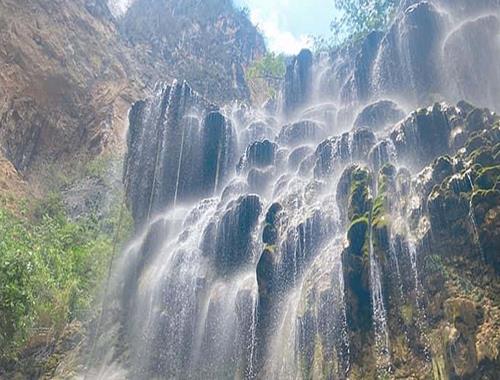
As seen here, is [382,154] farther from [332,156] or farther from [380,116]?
[380,116]

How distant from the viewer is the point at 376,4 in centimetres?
5025

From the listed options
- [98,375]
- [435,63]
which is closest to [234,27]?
[435,63]

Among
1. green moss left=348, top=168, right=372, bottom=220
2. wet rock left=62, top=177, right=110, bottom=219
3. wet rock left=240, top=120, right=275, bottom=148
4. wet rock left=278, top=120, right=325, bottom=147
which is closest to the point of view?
green moss left=348, top=168, right=372, bottom=220

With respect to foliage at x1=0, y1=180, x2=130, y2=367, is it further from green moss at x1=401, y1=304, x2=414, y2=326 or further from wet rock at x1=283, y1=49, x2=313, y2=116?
wet rock at x1=283, y1=49, x2=313, y2=116

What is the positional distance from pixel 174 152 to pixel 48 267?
1197 centimetres

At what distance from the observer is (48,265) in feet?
78.8

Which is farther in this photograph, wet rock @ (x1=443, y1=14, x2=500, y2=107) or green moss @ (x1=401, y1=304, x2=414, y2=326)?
wet rock @ (x1=443, y1=14, x2=500, y2=107)

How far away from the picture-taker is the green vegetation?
651 inches

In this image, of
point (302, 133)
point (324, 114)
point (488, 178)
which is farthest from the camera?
point (324, 114)

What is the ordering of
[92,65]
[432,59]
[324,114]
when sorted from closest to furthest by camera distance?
[432,59] → [324,114] → [92,65]

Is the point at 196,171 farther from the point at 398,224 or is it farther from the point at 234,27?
the point at 234,27

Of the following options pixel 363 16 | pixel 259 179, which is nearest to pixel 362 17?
pixel 363 16

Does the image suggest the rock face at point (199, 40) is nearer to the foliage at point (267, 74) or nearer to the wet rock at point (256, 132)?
the foliage at point (267, 74)

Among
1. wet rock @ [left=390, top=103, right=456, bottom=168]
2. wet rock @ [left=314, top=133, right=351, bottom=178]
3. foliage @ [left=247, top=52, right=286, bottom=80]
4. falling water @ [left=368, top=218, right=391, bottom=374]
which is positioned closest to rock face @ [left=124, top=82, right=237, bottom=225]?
wet rock @ [left=314, top=133, right=351, bottom=178]
